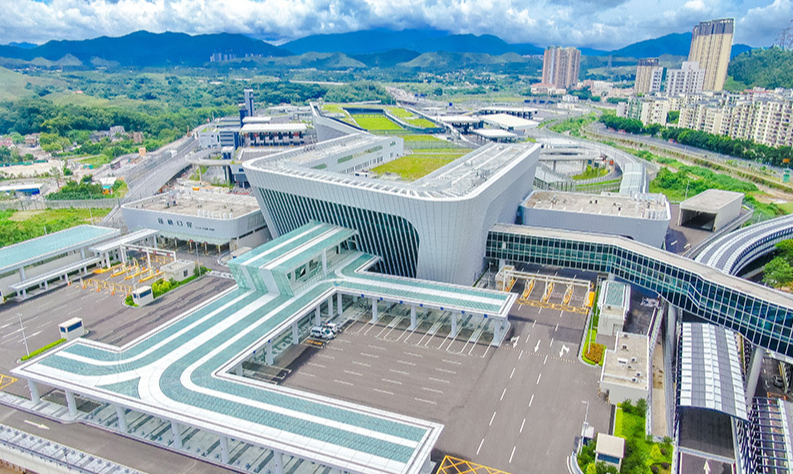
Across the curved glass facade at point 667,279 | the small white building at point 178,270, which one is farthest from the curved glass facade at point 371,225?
the curved glass facade at point 667,279

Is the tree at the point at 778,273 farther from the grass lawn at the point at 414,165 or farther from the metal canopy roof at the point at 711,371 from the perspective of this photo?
the grass lawn at the point at 414,165

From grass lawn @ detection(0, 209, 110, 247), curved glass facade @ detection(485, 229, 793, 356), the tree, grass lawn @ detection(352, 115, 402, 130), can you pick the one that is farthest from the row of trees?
grass lawn @ detection(0, 209, 110, 247)

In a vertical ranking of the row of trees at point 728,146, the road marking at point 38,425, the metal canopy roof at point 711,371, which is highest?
the row of trees at point 728,146

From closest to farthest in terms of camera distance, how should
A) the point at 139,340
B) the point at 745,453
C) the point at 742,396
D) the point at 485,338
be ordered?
the point at 745,453
the point at 742,396
the point at 139,340
the point at 485,338

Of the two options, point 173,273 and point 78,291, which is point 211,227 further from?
point 78,291

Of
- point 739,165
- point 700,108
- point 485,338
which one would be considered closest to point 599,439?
point 485,338

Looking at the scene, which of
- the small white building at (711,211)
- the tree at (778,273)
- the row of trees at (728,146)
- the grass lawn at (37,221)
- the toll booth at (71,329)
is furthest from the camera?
the row of trees at (728,146)

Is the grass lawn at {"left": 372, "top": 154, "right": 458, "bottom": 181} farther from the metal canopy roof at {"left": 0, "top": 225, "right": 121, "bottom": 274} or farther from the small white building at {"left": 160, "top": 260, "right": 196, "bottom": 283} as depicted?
the metal canopy roof at {"left": 0, "top": 225, "right": 121, "bottom": 274}
